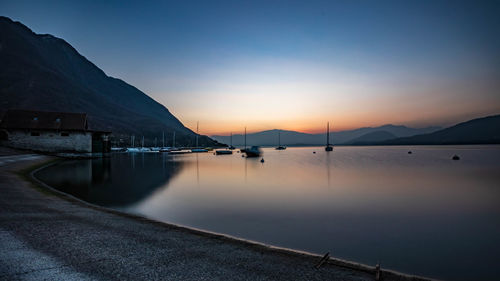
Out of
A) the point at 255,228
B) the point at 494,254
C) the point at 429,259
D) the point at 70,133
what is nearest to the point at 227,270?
the point at 255,228

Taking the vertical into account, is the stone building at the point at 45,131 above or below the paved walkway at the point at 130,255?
above

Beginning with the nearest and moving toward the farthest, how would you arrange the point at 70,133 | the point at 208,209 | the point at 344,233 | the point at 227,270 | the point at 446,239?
the point at 227,270 < the point at 446,239 < the point at 344,233 < the point at 208,209 < the point at 70,133

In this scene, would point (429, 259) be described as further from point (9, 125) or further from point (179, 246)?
point (9, 125)

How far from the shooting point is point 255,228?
1057 centimetres

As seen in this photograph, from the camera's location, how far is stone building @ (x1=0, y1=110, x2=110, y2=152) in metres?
41.8

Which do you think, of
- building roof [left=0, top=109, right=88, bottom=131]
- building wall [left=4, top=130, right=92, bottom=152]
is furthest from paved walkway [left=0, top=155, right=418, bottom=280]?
building wall [left=4, top=130, right=92, bottom=152]

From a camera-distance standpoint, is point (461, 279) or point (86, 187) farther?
point (86, 187)

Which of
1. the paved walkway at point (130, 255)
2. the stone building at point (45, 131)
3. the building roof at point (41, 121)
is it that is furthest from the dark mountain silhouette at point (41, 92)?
the paved walkway at point (130, 255)

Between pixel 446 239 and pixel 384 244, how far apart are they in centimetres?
268

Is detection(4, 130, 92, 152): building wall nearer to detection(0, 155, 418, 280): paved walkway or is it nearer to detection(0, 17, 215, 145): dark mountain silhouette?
detection(0, 155, 418, 280): paved walkway

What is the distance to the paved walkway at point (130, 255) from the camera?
15.4 feet

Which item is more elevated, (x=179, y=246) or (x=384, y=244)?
(x=179, y=246)

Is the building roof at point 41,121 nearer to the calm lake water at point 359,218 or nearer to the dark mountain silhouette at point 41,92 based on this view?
the calm lake water at point 359,218

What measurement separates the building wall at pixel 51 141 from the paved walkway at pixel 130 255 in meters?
44.1
